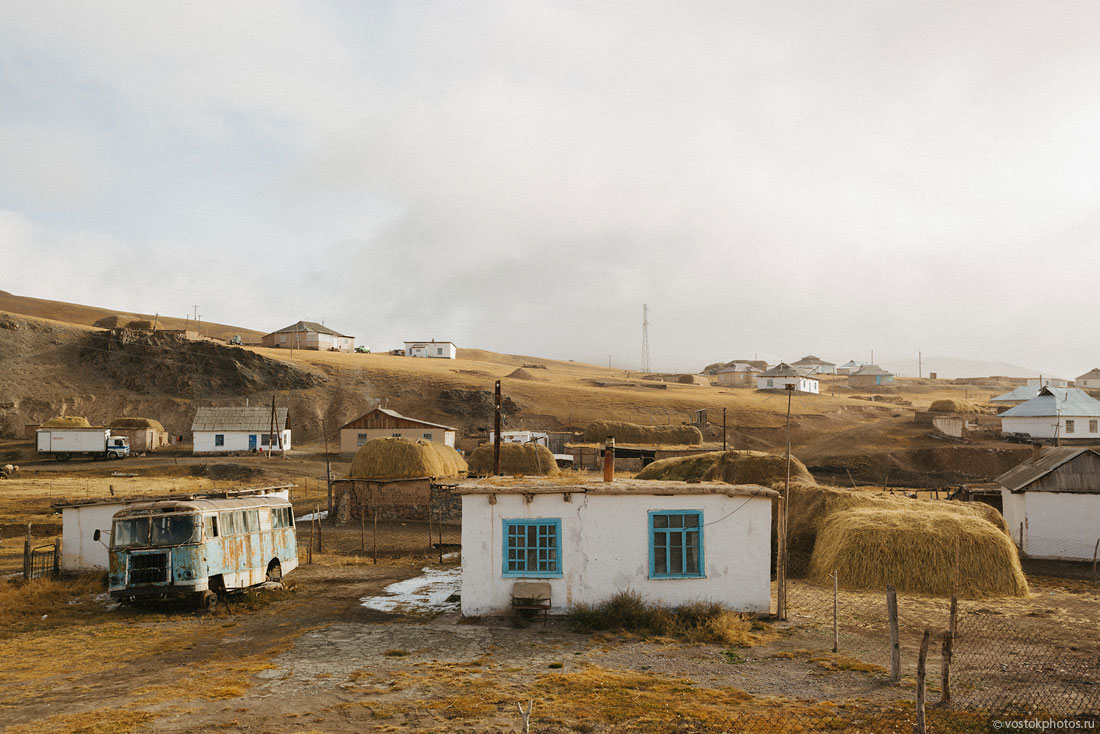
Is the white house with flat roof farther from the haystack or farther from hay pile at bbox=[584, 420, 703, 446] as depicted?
hay pile at bbox=[584, 420, 703, 446]

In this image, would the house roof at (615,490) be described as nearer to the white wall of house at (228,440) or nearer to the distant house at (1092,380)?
the white wall of house at (228,440)

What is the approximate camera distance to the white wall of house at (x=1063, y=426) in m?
59.9

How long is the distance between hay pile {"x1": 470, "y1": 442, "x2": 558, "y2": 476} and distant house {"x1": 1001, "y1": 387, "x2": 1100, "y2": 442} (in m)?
42.2

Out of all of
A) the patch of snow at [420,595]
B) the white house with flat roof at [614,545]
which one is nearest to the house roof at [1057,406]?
the white house with flat roof at [614,545]

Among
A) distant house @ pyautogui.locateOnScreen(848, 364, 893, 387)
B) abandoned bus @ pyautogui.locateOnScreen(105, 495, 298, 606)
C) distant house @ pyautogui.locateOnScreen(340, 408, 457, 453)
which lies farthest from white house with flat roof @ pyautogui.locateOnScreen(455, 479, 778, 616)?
distant house @ pyautogui.locateOnScreen(848, 364, 893, 387)

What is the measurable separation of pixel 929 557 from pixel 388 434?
4481cm

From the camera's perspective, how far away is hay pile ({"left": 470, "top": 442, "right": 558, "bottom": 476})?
41.9m

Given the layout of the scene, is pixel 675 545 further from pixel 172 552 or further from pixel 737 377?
pixel 737 377

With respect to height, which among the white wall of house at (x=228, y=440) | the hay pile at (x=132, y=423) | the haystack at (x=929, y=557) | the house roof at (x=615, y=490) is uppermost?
the hay pile at (x=132, y=423)

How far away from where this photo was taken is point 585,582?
1739cm

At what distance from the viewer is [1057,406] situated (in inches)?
2376

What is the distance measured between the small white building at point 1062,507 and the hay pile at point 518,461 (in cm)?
2333

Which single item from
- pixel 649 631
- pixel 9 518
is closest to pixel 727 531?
pixel 649 631

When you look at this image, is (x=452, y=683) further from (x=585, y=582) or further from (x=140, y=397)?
(x=140, y=397)
